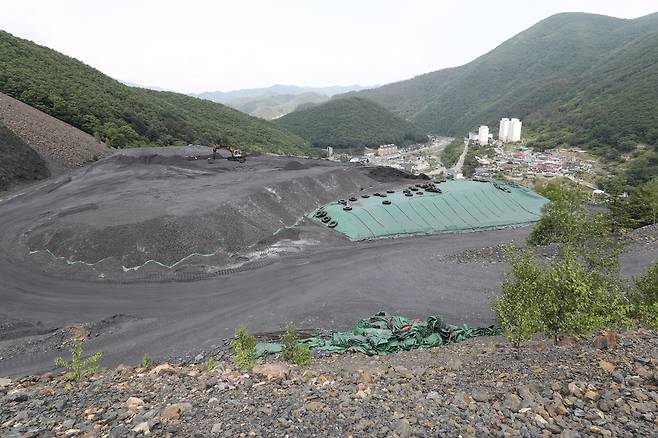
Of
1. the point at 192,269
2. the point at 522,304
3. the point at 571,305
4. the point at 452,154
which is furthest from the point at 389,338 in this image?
the point at 452,154

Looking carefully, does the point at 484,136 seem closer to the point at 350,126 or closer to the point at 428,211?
the point at 350,126

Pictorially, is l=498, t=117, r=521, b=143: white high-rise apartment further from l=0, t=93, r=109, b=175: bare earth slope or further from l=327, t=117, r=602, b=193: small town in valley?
l=0, t=93, r=109, b=175: bare earth slope

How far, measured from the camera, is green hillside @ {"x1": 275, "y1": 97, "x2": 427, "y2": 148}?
154 metres

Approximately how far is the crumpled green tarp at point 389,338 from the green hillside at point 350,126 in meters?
138

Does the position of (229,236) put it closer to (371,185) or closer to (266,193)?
(266,193)

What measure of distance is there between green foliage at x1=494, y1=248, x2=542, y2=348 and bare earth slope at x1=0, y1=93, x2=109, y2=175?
48829 mm

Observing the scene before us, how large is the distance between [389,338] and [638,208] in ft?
113

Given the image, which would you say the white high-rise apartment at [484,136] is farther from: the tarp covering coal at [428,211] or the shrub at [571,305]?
the shrub at [571,305]

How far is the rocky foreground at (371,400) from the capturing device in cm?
712

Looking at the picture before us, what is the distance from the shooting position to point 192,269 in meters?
25.7

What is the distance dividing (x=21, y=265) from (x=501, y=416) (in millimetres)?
29289

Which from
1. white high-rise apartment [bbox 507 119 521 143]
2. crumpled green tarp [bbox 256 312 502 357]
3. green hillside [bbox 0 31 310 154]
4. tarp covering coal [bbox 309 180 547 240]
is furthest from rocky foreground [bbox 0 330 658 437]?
white high-rise apartment [bbox 507 119 521 143]

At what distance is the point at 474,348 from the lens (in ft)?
47.3

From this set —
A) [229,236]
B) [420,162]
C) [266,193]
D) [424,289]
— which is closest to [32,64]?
[266,193]
